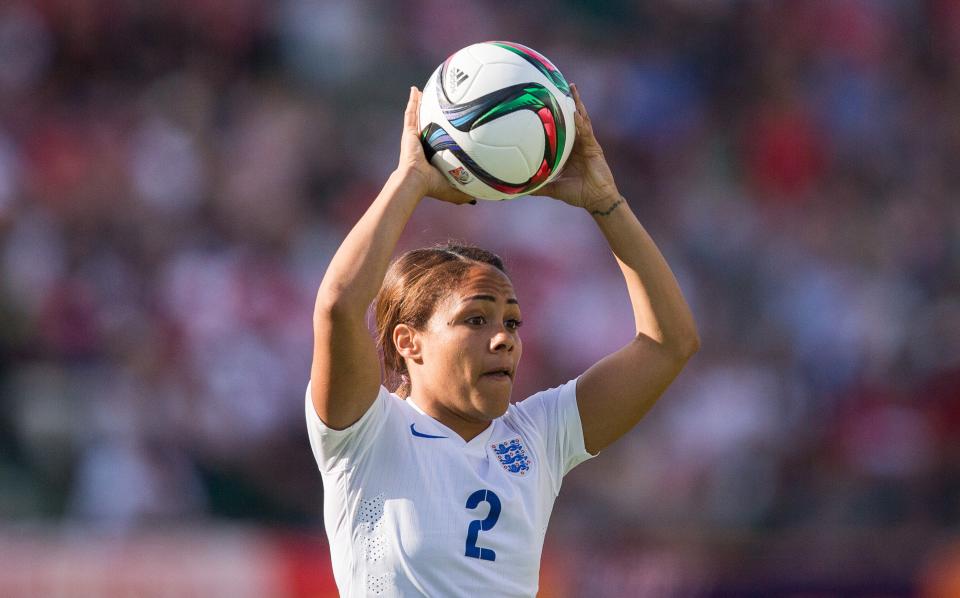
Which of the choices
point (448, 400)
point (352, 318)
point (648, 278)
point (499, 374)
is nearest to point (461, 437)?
point (448, 400)

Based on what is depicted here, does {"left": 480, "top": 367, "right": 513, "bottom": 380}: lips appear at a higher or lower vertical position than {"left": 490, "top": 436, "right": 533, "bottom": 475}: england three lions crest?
higher

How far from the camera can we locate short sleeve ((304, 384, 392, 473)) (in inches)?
147

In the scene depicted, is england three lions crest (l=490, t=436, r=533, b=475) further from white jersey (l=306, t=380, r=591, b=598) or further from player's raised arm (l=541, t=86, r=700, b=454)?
player's raised arm (l=541, t=86, r=700, b=454)

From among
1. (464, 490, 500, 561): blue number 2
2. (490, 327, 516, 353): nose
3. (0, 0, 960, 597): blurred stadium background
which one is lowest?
(464, 490, 500, 561): blue number 2

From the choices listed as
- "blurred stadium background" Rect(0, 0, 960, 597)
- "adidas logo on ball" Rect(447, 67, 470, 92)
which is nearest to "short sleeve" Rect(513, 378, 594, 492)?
"adidas logo on ball" Rect(447, 67, 470, 92)

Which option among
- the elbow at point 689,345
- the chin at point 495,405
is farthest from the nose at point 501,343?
the elbow at point 689,345

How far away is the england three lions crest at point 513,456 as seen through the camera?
4.00 meters

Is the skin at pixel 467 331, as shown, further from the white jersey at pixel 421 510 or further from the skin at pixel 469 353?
the white jersey at pixel 421 510

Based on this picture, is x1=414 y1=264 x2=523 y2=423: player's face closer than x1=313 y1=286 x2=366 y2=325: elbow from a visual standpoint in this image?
No

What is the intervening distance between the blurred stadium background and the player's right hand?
433 cm

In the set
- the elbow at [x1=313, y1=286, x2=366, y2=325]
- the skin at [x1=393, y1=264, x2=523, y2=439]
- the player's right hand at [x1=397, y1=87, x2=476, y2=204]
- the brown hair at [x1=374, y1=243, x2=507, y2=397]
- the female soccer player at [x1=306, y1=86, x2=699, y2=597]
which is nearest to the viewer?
the elbow at [x1=313, y1=286, x2=366, y2=325]

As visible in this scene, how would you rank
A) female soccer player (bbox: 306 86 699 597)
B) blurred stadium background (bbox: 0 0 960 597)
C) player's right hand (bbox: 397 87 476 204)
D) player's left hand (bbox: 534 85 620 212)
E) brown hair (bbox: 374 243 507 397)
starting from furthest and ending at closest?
blurred stadium background (bbox: 0 0 960 597), player's left hand (bbox: 534 85 620 212), brown hair (bbox: 374 243 507 397), player's right hand (bbox: 397 87 476 204), female soccer player (bbox: 306 86 699 597)

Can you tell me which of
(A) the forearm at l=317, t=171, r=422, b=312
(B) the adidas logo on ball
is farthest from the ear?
(B) the adidas logo on ball

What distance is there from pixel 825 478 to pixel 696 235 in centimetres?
248
